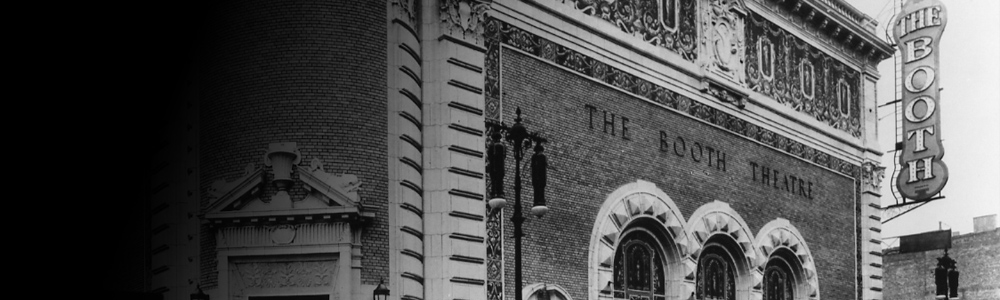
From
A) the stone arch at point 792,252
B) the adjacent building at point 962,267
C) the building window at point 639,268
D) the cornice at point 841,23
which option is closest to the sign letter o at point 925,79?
the cornice at point 841,23

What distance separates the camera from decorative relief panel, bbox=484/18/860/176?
2581 cm

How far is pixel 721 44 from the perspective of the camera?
34656 mm

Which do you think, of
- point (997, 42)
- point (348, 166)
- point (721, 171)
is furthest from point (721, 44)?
point (348, 166)

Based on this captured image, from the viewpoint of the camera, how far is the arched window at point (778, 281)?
36.8 m

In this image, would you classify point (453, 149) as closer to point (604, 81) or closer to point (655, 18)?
point (604, 81)

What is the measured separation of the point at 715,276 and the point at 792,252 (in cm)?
493

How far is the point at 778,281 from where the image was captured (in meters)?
37.5

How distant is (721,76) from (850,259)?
10647mm

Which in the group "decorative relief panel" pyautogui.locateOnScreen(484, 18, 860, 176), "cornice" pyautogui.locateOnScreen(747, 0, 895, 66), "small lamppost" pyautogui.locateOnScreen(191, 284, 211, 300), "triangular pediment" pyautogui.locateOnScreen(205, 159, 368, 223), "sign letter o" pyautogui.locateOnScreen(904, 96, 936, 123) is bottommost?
"small lamppost" pyautogui.locateOnScreen(191, 284, 211, 300)

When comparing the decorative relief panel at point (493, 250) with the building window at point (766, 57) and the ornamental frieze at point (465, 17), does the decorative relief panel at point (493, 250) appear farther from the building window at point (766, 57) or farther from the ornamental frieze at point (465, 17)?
the building window at point (766, 57)

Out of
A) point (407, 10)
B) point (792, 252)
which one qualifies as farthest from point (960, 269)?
point (407, 10)

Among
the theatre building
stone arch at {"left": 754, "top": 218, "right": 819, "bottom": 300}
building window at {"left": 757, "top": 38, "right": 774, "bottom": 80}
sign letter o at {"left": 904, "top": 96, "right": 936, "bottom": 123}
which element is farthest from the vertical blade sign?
building window at {"left": 757, "top": 38, "right": 774, "bottom": 80}

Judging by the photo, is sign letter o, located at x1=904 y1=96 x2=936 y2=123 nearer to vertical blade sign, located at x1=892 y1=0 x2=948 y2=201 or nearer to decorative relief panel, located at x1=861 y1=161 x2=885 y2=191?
vertical blade sign, located at x1=892 y1=0 x2=948 y2=201

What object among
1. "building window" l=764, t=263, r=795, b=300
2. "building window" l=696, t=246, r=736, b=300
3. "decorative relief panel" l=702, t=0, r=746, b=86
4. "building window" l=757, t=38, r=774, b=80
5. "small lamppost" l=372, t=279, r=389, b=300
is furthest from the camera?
"building window" l=757, t=38, r=774, b=80
